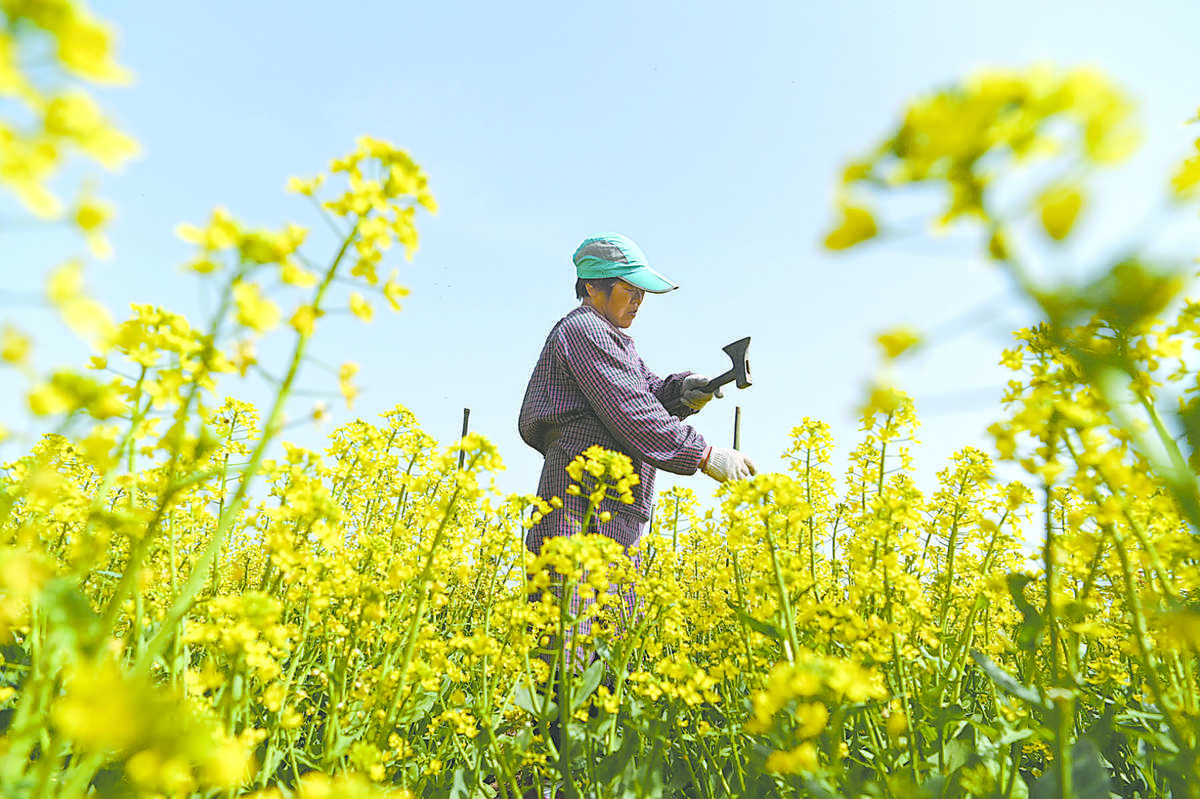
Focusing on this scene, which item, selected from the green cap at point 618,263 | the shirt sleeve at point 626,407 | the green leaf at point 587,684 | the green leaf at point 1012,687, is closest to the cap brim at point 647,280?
the green cap at point 618,263

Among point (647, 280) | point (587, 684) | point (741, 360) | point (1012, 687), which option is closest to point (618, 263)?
point (647, 280)

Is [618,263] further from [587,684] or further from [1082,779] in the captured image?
[1082,779]

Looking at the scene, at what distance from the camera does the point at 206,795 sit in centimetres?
121

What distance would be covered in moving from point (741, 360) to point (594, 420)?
1.16 meters

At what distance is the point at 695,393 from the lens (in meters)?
3.98

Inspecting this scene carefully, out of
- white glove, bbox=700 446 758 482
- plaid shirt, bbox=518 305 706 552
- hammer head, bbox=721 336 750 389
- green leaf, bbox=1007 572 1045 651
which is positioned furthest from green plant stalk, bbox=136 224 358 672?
hammer head, bbox=721 336 750 389

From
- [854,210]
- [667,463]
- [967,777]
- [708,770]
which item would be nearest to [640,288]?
[667,463]

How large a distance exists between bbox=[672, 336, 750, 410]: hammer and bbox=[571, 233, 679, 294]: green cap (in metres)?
0.54

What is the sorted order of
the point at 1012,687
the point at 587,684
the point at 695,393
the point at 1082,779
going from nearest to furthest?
1. the point at 1082,779
2. the point at 1012,687
3. the point at 587,684
4. the point at 695,393

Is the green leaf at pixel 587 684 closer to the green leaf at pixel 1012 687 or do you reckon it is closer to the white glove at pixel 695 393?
the green leaf at pixel 1012 687

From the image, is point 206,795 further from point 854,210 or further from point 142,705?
point 854,210

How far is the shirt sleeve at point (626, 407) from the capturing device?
293 centimetres

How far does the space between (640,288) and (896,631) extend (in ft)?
7.63

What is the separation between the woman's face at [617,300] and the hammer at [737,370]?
665mm
